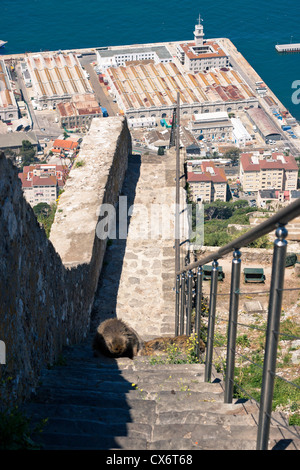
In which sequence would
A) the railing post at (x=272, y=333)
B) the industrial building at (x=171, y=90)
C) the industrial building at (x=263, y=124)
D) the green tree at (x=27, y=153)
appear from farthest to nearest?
the industrial building at (x=171, y=90)
the industrial building at (x=263, y=124)
the green tree at (x=27, y=153)
the railing post at (x=272, y=333)

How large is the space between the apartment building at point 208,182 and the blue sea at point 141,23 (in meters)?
22.9

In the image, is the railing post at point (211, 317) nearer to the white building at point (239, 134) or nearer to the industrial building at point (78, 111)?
the white building at point (239, 134)

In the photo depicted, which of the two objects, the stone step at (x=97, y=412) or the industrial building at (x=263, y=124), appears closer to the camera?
the stone step at (x=97, y=412)

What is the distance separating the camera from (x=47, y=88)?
72312 mm

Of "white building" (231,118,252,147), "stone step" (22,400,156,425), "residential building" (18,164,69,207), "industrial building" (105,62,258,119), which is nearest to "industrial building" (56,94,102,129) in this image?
"industrial building" (105,62,258,119)

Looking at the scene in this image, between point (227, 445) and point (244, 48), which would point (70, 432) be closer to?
point (227, 445)

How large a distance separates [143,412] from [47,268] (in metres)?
1.57

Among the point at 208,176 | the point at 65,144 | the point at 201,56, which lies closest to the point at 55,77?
the point at 65,144

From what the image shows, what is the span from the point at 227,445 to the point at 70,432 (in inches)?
29.4

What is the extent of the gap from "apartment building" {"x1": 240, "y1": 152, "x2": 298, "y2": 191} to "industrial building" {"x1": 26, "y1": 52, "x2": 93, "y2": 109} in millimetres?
21697

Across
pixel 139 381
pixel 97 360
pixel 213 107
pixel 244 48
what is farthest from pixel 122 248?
pixel 244 48

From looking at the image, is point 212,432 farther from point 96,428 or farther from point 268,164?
→ point 268,164

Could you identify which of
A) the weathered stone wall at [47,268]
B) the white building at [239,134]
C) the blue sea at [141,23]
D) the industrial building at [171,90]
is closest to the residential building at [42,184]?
the industrial building at [171,90]

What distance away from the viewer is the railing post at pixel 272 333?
2.33 metres
